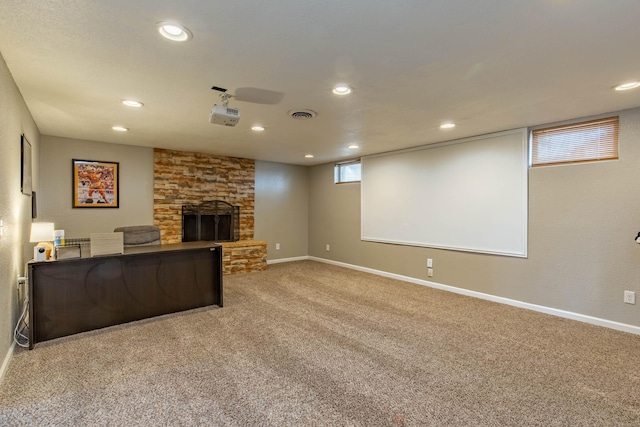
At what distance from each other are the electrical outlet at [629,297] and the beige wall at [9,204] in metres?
5.58

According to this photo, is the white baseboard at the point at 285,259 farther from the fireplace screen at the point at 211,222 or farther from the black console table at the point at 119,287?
the black console table at the point at 119,287

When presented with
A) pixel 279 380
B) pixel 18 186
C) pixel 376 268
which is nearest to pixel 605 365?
pixel 279 380

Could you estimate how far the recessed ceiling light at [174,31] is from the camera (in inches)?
68.3

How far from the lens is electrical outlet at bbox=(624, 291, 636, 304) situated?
3.18 metres

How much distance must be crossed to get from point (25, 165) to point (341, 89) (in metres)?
3.21

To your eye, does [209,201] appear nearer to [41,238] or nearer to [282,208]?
[282,208]

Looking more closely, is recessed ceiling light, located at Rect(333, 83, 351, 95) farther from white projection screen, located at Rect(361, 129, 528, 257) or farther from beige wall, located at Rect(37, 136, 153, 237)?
beige wall, located at Rect(37, 136, 153, 237)

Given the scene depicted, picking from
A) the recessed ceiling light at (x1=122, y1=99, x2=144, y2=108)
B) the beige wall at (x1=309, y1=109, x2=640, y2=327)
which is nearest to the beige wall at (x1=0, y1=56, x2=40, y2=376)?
the recessed ceiling light at (x1=122, y1=99, x2=144, y2=108)

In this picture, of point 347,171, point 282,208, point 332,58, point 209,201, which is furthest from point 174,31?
point 282,208

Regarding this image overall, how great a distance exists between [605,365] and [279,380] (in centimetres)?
263

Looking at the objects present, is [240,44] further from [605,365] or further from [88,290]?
[605,365]

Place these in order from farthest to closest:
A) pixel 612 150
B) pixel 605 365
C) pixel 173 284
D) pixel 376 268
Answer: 1. pixel 376 268
2. pixel 173 284
3. pixel 612 150
4. pixel 605 365

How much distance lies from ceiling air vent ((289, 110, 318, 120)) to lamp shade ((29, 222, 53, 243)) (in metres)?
2.64

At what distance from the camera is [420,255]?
516 cm
